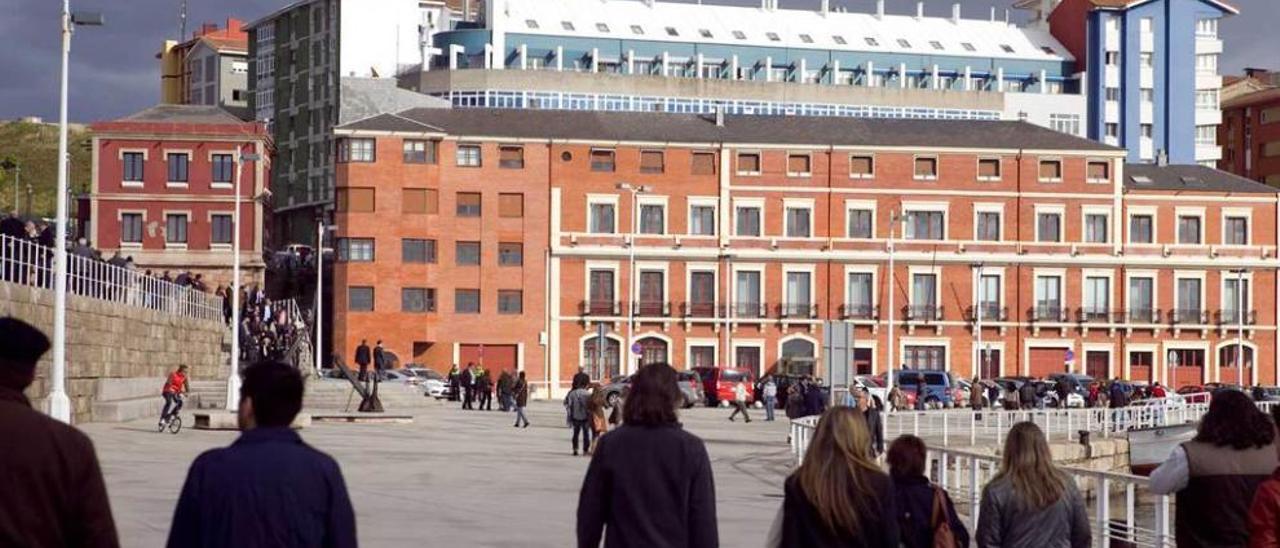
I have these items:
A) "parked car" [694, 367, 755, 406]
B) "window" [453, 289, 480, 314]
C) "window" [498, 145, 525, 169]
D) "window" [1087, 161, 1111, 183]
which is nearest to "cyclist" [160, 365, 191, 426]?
"parked car" [694, 367, 755, 406]

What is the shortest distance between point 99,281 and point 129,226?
4392cm

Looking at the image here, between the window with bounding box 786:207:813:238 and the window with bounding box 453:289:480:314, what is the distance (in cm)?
1392

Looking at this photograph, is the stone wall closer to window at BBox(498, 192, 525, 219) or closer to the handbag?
the handbag

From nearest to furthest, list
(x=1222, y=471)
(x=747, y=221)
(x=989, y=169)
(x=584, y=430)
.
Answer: (x=1222, y=471), (x=584, y=430), (x=747, y=221), (x=989, y=169)

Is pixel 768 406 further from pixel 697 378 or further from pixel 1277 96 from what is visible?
pixel 1277 96

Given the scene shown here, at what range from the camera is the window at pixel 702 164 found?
3728 inches

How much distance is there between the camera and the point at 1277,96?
134125mm

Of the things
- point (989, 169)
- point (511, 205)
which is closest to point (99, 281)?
point (511, 205)

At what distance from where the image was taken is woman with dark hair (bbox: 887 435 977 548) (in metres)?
10.8

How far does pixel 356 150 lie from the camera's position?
92.1 meters

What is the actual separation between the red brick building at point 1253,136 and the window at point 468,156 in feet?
198

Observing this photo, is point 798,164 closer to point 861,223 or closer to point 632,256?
point 861,223

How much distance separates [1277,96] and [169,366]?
92.2 meters

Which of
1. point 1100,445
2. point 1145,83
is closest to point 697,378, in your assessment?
point 1100,445
